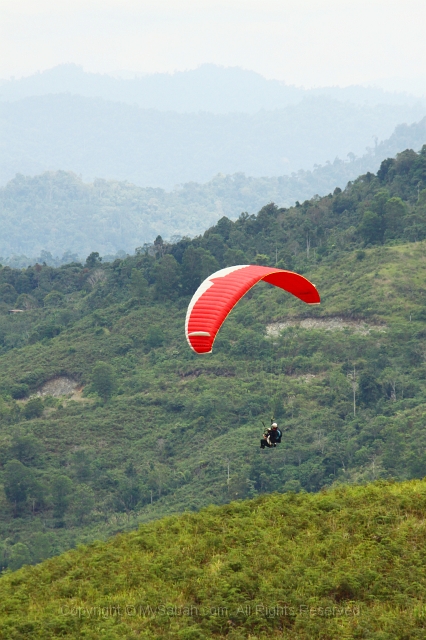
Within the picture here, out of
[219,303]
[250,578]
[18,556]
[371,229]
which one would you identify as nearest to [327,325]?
[371,229]

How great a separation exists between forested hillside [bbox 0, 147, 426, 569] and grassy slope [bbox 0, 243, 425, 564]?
116 mm

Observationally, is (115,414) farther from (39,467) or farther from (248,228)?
(248,228)

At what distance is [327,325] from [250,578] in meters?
44.3

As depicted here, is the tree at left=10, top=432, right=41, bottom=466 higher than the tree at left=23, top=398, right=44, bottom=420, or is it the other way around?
the tree at left=23, top=398, right=44, bottom=420

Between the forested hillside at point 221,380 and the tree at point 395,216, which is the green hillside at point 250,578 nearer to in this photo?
the forested hillside at point 221,380

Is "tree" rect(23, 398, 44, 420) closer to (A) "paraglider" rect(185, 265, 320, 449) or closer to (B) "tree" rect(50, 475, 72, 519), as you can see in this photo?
(B) "tree" rect(50, 475, 72, 519)

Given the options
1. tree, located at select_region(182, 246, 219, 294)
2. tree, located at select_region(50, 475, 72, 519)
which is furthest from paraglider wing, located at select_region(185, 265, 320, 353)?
tree, located at select_region(182, 246, 219, 294)

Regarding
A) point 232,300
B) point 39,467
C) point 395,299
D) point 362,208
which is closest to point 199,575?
point 232,300

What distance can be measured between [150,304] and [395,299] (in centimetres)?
1951

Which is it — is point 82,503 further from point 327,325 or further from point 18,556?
point 327,325

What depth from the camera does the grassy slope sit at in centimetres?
4712

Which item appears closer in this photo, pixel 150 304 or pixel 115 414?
pixel 115 414

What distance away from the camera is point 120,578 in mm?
18672

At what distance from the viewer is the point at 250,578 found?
59.0ft
